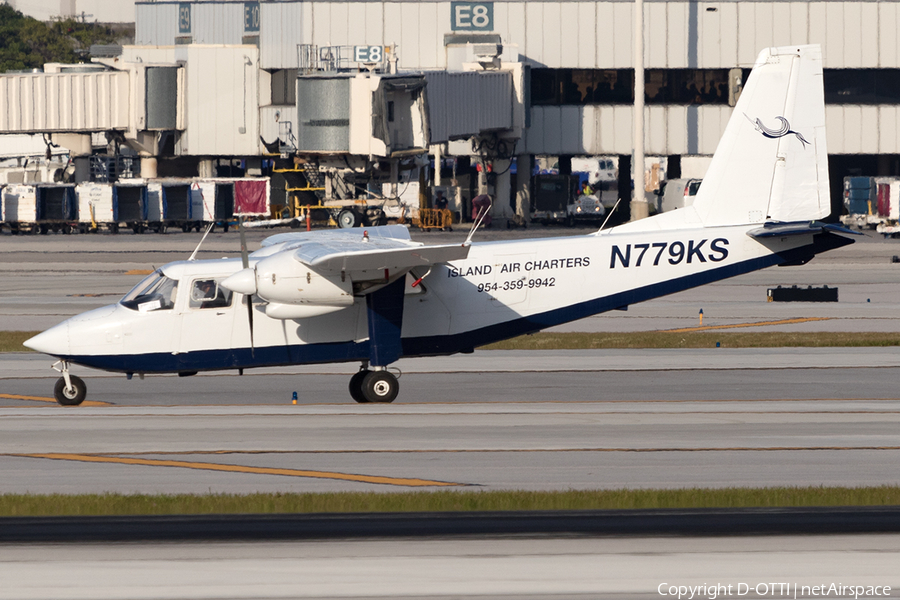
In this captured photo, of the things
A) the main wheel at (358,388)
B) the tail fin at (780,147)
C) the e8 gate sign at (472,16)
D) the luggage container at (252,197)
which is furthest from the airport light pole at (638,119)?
the main wheel at (358,388)

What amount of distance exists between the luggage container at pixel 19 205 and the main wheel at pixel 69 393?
170ft

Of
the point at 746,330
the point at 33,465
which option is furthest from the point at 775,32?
the point at 33,465

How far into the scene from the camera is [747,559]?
432 inches

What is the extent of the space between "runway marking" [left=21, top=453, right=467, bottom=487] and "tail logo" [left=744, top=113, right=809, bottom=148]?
1228 centimetres

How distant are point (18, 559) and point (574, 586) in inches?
223

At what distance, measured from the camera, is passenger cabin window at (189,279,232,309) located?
20.8 metres

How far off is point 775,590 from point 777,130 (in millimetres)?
14711

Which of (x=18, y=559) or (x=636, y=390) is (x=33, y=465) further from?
(x=636, y=390)

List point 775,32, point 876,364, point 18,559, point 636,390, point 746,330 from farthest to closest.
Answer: point 775,32
point 746,330
point 876,364
point 636,390
point 18,559

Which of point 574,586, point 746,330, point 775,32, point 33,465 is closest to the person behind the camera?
point 574,586

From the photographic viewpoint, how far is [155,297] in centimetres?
2070

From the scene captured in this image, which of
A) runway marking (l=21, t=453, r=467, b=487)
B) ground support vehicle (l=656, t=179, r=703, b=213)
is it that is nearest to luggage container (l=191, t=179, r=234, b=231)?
ground support vehicle (l=656, t=179, r=703, b=213)

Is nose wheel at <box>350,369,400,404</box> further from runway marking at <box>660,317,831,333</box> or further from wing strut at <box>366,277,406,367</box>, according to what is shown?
runway marking at <box>660,317,831,333</box>

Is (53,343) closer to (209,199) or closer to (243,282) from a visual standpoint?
(243,282)
